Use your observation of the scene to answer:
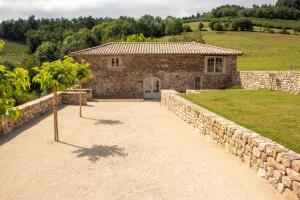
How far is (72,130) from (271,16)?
89.2m

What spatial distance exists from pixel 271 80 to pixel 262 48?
107ft

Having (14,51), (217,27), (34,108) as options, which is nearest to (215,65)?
(34,108)

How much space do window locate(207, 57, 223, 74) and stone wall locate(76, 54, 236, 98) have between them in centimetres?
37

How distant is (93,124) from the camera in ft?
49.5

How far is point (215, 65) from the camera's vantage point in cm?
2794

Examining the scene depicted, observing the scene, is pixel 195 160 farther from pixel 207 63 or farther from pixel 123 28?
pixel 123 28

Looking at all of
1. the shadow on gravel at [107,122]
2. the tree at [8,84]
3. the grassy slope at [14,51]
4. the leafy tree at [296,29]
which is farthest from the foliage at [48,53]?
the tree at [8,84]

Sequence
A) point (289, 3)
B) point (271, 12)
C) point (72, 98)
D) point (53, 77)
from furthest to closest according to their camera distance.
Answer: point (289, 3)
point (271, 12)
point (72, 98)
point (53, 77)

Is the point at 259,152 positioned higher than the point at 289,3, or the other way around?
the point at 289,3

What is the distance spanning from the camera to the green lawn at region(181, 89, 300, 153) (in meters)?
9.51

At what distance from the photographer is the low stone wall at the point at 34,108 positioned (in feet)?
40.7

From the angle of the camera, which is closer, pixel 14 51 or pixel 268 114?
pixel 268 114

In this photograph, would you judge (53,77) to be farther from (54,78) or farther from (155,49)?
(155,49)

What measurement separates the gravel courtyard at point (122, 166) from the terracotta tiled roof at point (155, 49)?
1418cm
